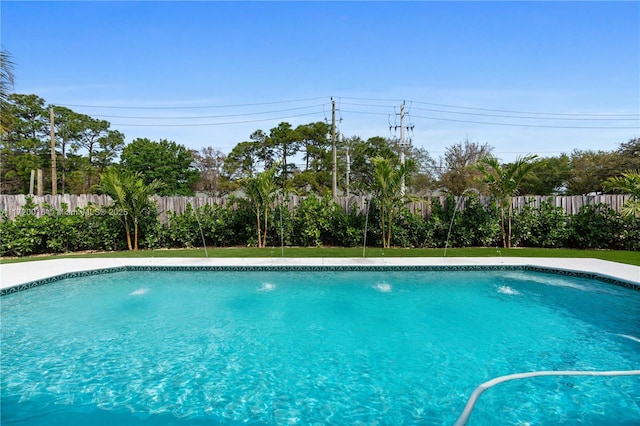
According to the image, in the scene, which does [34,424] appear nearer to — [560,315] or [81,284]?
[81,284]

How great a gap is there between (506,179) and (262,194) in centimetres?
747

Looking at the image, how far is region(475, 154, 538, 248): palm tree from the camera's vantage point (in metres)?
11.1

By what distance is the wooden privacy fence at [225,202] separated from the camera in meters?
11.4

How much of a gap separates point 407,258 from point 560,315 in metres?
3.97

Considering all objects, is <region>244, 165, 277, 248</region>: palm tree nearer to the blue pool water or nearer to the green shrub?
the blue pool water

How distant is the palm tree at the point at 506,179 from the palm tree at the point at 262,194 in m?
6.47

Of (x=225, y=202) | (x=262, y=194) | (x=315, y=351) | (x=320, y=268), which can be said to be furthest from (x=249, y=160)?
(x=315, y=351)

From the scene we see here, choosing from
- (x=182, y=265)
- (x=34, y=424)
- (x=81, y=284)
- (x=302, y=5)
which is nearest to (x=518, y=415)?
(x=34, y=424)

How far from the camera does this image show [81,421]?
3.19 meters

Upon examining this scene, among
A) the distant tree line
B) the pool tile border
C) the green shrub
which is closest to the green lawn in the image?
the green shrub

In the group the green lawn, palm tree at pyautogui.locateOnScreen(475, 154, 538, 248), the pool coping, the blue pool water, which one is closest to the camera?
the blue pool water

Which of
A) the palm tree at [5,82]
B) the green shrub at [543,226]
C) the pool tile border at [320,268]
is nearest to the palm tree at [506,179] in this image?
the green shrub at [543,226]

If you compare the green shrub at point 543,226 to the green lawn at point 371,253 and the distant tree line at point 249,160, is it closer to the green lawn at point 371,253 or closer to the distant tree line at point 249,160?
the green lawn at point 371,253

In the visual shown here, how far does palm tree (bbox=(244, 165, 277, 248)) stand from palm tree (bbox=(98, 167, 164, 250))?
3158 mm
